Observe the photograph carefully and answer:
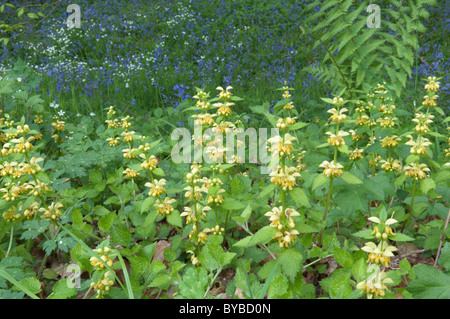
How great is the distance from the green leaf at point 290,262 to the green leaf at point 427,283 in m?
0.48

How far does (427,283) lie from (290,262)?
0.58 metres

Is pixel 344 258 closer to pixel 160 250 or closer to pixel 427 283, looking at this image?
pixel 427 283

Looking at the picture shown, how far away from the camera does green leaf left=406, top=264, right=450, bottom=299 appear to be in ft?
5.67

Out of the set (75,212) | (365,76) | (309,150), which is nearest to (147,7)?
(365,76)

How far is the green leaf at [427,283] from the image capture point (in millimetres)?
1729

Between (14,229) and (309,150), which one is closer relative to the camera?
(14,229)

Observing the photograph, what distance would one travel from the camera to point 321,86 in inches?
207

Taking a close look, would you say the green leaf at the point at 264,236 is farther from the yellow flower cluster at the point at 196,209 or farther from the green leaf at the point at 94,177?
the green leaf at the point at 94,177

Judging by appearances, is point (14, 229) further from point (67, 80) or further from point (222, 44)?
point (222, 44)

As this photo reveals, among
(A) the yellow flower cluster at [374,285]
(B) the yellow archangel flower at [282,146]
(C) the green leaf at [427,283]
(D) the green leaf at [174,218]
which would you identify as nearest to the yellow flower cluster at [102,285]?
(D) the green leaf at [174,218]

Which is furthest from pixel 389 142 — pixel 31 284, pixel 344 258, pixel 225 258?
pixel 31 284

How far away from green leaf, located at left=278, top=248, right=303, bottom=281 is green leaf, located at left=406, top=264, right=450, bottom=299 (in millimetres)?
478

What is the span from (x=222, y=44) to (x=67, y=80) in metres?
2.56

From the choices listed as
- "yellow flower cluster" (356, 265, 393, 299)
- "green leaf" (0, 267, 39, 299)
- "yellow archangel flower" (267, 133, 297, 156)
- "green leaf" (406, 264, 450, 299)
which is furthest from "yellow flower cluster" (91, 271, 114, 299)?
"green leaf" (406, 264, 450, 299)
